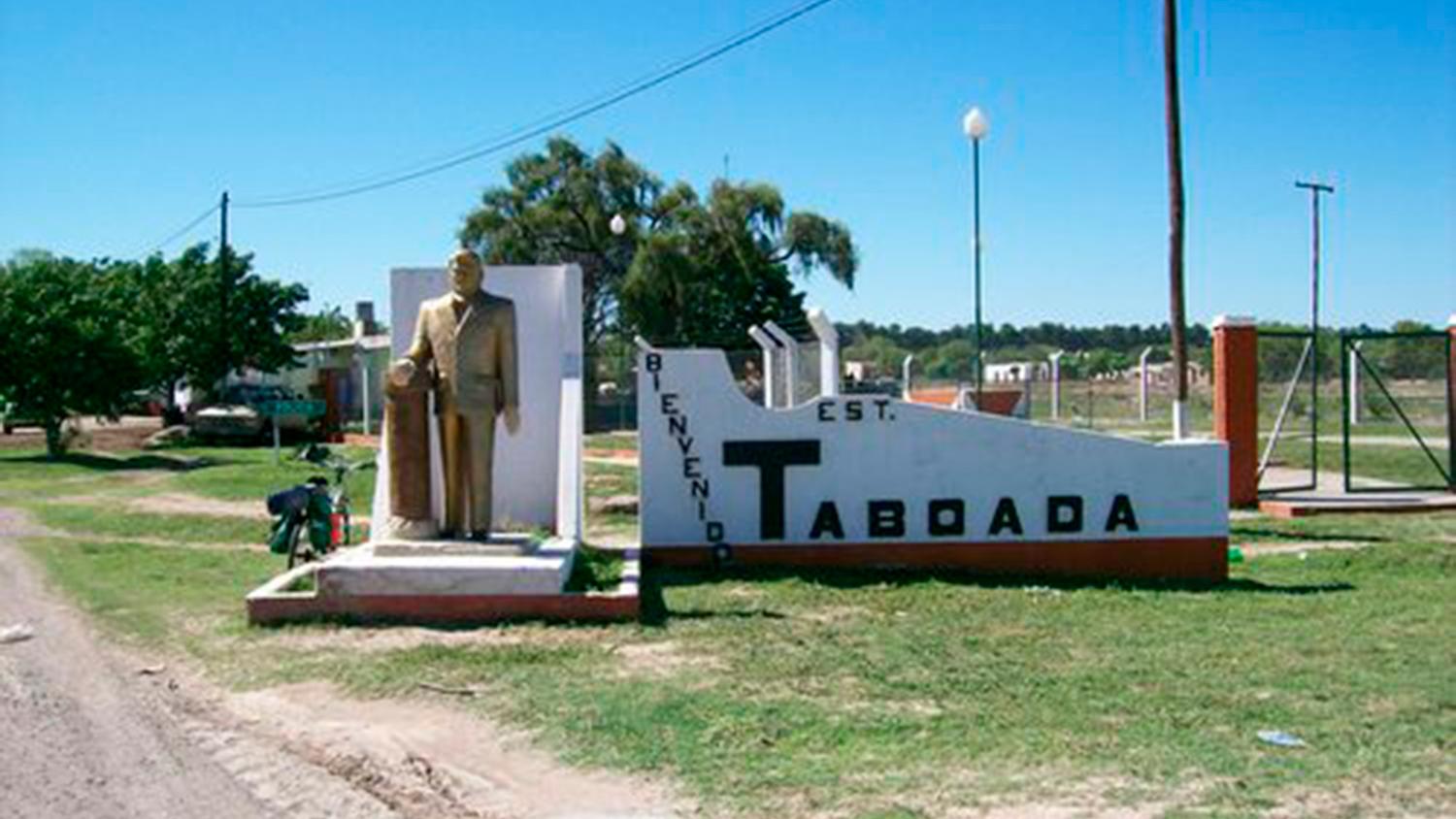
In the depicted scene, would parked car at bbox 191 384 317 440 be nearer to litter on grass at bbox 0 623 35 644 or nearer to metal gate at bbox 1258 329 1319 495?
metal gate at bbox 1258 329 1319 495

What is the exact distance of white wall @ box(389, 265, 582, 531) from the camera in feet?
43.9

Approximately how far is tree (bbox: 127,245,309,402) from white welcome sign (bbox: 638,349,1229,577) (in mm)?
27678

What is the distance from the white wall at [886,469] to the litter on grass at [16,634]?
4.99 metres

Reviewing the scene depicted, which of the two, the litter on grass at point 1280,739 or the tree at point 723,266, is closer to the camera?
the litter on grass at point 1280,739

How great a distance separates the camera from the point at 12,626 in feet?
31.4

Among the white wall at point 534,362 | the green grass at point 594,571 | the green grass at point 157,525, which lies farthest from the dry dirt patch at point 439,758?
the green grass at point 157,525

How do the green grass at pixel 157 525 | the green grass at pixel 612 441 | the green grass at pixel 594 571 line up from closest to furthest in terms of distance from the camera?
the green grass at pixel 594 571, the green grass at pixel 157 525, the green grass at pixel 612 441

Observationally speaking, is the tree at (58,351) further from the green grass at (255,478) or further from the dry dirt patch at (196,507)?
the dry dirt patch at (196,507)

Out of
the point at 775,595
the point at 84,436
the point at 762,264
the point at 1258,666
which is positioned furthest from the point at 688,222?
the point at 1258,666

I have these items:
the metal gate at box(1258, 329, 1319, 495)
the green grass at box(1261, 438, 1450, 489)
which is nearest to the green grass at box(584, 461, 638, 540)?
the metal gate at box(1258, 329, 1319, 495)

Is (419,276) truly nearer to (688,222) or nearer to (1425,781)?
(1425,781)

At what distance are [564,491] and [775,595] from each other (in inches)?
94.2

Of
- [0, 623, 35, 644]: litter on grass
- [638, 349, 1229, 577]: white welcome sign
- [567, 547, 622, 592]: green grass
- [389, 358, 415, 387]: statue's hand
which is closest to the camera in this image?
[0, 623, 35, 644]: litter on grass

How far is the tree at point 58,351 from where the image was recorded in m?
25.4
